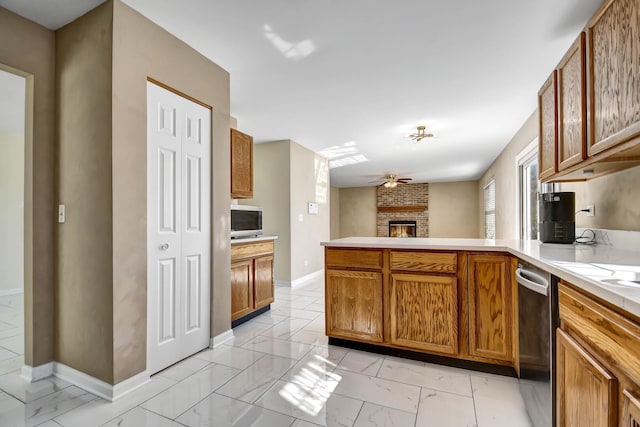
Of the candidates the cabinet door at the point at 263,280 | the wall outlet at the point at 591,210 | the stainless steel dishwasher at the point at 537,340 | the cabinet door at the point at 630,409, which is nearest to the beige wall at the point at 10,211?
the cabinet door at the point at 263,280

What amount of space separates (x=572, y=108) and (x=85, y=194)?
3.17 m

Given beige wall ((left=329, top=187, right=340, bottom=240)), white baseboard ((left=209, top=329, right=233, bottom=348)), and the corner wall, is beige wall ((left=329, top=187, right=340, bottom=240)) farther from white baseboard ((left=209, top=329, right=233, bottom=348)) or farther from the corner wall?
the corner wall

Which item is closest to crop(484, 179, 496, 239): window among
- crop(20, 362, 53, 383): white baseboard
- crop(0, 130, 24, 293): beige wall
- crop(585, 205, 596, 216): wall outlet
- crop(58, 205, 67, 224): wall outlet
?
crop(585, 205, 596, 216): wall outlet

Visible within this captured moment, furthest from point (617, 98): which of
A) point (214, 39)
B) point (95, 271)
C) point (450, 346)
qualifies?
point (95, 271)

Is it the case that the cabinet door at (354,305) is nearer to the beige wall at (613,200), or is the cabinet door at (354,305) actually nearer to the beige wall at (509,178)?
the beige wall at (613,200)

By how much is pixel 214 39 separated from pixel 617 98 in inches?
99.5

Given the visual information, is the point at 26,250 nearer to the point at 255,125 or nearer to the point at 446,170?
the point at 255,125

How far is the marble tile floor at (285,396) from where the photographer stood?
162 cm

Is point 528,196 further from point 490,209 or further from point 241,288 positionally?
point 241,288

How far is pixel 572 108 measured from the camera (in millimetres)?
1772

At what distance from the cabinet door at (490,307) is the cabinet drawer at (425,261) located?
0.43 ft

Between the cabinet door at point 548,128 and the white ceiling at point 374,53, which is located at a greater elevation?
the white ceiling at point 374,53

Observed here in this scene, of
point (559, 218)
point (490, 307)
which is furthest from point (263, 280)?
point (559, 218)

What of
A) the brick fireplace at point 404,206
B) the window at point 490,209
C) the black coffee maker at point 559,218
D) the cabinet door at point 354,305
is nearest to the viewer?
the black coffee maker at point 559,218
